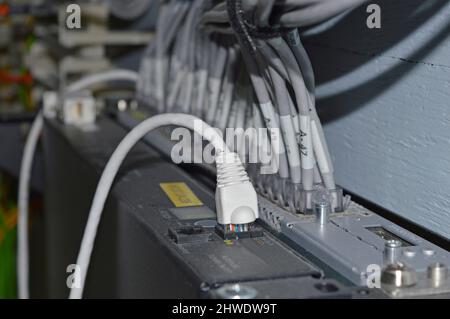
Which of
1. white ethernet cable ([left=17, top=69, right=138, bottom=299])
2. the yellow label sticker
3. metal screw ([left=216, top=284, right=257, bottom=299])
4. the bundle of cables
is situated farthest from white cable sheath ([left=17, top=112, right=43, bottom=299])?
metal screw ([left=216, top=284, right=257, bottom=299])

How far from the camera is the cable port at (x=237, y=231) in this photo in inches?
31.2

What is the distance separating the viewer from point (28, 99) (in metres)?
2.40

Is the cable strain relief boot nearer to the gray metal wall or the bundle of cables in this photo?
the bundle of cables

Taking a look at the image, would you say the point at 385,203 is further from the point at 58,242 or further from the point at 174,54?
the point at 58,242

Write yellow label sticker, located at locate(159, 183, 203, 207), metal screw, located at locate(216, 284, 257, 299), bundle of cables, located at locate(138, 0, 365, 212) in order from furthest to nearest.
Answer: yellow label sticker, located at locate(159, 183, 203, 207) → bundle of cables, located at locate(138, 0, 365, 212) → metal screw, located at locate(216, 284, 257, 299)

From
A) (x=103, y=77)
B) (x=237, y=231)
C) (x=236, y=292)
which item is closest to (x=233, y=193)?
(x=237, y=231)

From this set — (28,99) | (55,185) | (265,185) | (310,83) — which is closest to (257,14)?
(310,83)

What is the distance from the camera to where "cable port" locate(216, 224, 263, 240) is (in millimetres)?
793

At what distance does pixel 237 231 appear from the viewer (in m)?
0.80

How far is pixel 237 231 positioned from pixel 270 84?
19 centimetres

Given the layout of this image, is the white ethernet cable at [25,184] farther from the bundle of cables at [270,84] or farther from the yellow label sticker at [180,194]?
the yellow label sticker at [180,194]

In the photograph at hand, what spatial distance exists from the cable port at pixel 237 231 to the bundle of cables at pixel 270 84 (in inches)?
2.9

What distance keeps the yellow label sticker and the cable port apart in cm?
13

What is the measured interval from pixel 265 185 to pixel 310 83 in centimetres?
15
